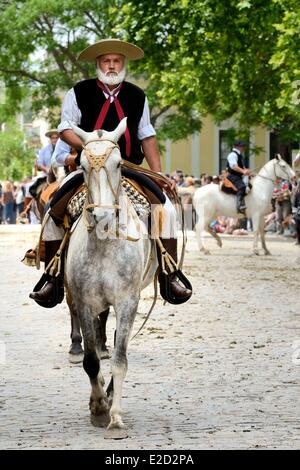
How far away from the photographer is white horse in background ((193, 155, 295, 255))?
29344 mm

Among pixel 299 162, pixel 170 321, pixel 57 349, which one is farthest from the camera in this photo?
pixel 299 162

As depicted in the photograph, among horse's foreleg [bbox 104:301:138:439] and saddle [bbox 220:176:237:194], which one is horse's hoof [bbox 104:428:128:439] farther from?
saddle [bbox 220:176:237:194]

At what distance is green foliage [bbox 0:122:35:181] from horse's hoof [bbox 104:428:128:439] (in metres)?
89.8

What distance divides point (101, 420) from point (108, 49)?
294cm

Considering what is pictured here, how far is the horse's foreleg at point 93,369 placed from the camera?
8984 mm

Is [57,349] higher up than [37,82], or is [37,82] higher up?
[37,82]

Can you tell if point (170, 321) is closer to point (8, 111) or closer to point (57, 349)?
point (57, 349)

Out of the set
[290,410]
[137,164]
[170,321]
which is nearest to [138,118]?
[137,164]

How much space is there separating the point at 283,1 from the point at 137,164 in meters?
17.6

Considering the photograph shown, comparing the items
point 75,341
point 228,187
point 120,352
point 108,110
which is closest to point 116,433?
point 120,352
